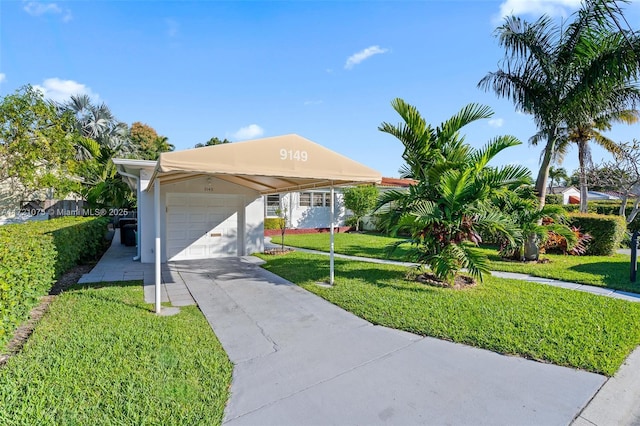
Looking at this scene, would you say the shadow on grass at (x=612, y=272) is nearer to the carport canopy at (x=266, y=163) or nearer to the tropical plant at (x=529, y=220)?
the tropical plant at (x=529, y=220)

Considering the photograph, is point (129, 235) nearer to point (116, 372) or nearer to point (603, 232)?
point (116, 372)

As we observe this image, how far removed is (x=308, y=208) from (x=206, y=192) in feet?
34.3

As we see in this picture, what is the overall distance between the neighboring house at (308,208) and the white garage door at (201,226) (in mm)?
7716

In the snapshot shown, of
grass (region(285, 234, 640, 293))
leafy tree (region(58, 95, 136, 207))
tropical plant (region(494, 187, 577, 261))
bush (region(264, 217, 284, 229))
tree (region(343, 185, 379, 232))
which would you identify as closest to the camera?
grass (region(285, 234, 640, 293))

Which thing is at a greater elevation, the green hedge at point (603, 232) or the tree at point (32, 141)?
the tree at point (32, 141)

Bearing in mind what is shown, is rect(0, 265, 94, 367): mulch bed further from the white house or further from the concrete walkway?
the concrete walkway

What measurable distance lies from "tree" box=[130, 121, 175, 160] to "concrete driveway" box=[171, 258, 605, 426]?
103ft

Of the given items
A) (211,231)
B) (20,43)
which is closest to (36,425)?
(211,231)

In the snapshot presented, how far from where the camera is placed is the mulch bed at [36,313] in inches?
160

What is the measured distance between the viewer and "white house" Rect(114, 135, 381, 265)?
6.04 meters

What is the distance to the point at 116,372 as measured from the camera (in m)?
3.43

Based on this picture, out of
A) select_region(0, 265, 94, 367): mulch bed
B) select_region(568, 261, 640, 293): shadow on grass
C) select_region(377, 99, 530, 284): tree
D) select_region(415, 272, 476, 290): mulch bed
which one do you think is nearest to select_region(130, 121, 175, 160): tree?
select_region(0, 265, 94, 367): mulch bed

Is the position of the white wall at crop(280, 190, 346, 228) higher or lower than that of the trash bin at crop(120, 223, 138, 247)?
higher

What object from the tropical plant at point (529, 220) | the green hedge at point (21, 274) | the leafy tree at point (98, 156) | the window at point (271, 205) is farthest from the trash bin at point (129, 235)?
the tropical plant at point (529, 220)
